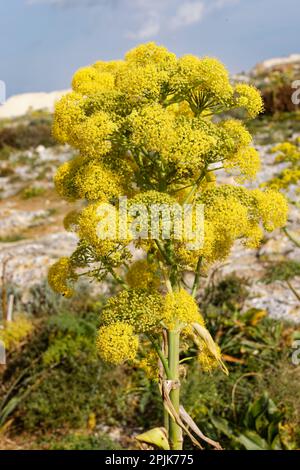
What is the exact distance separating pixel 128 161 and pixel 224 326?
442 centimetres

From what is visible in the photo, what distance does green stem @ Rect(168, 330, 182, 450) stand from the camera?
8.45ft

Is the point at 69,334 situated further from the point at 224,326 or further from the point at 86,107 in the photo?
the point at 86,107

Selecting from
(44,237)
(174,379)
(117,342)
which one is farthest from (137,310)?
(44,237)

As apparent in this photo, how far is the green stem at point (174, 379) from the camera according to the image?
2.58 metres

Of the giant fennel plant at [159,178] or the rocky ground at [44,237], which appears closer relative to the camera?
the giant fennel plant at [159,178]

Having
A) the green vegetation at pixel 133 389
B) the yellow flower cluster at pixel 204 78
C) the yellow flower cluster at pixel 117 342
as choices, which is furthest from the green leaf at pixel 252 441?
the yellow flower cluster at pixel 204 78

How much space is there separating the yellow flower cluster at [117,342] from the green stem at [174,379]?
21 cm

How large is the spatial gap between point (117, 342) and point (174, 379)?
385 millimetres

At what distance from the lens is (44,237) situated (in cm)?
1252

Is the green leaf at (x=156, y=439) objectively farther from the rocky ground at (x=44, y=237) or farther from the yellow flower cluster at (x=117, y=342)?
the rocky ground at (x=44, y=237)

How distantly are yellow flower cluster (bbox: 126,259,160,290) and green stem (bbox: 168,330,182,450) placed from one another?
281 mm

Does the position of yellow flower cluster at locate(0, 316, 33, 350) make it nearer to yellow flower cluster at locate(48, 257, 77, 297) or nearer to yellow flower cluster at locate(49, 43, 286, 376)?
yellow flower cluster at locate(48, 257, 77, 297)

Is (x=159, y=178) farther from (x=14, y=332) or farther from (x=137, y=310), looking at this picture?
(x=14, y=332)

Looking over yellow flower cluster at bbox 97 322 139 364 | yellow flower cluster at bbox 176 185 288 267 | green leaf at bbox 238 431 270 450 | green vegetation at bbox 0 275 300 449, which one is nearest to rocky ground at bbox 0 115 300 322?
green vegetation at bbox 0 275 300 449
